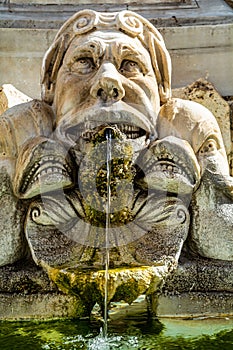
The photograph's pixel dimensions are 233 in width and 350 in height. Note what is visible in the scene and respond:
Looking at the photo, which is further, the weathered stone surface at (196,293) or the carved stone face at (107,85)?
the carved stone face at (107,85)

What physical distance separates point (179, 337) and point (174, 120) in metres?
1.41

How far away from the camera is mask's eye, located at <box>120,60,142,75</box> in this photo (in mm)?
5074

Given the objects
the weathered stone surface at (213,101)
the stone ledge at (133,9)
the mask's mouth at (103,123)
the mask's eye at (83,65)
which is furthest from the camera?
the stone ledge at (133,9)

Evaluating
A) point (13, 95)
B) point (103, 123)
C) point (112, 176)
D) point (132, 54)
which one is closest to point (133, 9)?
point (13, 95)

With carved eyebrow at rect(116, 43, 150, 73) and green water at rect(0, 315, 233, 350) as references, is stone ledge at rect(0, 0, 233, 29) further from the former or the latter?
green water at rect(0, 315, 233, 350)

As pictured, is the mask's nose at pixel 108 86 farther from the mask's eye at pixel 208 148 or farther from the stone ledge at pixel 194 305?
the stone ledge at pixel 194 305

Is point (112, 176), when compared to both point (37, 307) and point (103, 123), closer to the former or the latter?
point (103, 123)

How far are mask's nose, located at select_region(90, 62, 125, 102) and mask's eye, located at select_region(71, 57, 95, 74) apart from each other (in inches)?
6.3

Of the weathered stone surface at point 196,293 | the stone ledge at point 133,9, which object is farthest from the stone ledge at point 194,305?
the stone ledge at point 133,9

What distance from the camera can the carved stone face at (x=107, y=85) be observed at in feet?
16.0

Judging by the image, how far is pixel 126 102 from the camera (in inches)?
Result: 196

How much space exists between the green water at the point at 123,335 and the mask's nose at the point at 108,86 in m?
1.35

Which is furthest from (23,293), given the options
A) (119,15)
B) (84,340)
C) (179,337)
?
(119,15)

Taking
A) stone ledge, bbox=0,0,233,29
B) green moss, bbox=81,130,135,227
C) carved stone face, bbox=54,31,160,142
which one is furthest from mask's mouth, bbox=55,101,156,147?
stone ledge, bbox=0,0,233,29
